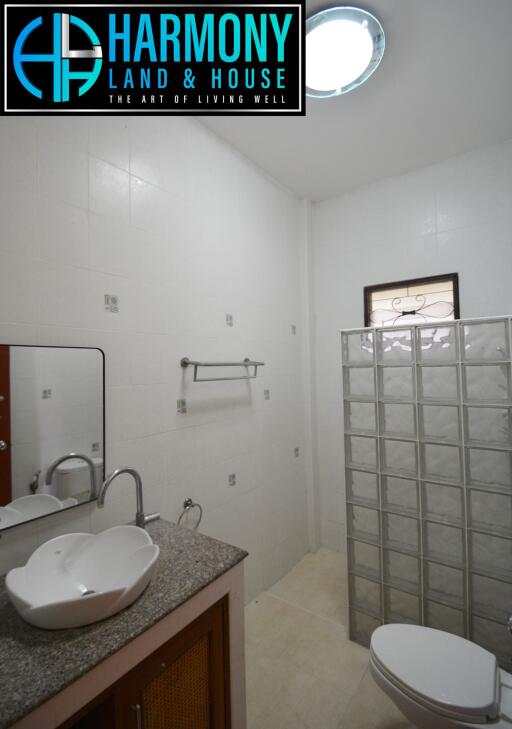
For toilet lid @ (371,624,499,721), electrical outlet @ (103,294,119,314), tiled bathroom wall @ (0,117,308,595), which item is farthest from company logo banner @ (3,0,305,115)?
toilet lid @ (371,624,499,721)

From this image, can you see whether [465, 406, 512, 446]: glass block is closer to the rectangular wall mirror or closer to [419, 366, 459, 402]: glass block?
[419, 366, 459, 402]: glass block

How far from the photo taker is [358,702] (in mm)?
1480

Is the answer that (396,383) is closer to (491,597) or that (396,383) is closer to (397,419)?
(397,419)

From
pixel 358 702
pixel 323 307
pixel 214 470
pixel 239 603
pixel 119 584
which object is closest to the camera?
pixel 119 584

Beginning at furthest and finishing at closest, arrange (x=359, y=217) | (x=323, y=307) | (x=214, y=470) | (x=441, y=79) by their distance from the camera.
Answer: (x=323, y=307) < (x=359, y=217) < (x=214, y=470) < (x=441, y=79)

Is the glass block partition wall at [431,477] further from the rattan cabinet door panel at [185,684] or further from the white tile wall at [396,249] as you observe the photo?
the rattan cabinet door panel at [185,684]

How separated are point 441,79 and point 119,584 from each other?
8.52ft

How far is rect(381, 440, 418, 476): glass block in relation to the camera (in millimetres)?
1686

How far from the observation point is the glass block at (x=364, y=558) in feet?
5.84

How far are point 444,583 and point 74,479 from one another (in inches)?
70.5

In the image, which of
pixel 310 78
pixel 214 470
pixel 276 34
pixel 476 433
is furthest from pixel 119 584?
pixel 310 78

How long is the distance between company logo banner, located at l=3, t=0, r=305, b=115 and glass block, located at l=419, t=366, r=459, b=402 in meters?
1.30

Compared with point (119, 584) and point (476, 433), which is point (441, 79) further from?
point (119, 584)

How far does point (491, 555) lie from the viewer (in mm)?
1506
